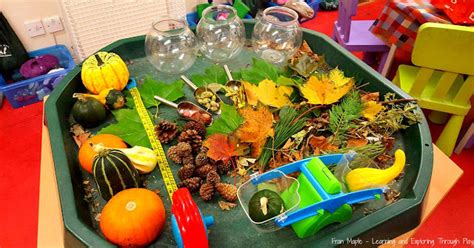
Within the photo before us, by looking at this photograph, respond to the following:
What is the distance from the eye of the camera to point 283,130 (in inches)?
35.8

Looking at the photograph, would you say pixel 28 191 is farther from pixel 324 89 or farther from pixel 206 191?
pixel 324 89

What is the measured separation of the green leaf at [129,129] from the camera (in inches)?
36.2

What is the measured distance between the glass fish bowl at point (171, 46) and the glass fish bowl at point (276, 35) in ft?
0.73

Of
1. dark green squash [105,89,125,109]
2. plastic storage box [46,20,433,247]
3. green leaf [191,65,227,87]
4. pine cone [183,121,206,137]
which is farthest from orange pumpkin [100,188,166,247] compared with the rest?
green leaf [191,65,227,87]

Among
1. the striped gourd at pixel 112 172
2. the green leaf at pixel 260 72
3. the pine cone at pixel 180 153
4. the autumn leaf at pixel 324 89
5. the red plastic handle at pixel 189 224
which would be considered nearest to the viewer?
the red plastic handle at pixel 189 224

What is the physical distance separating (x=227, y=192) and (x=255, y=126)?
188 millimetres

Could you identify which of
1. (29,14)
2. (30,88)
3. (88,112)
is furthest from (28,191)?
(29,14)

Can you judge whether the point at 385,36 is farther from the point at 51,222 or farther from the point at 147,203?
the point at 51,222

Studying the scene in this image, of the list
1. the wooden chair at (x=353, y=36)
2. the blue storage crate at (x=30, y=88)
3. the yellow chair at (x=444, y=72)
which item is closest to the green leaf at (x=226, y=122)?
the yellow chair at (x=444, y=72)

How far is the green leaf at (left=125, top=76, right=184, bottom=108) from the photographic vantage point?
105 cm

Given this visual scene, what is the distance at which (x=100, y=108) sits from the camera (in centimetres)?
97

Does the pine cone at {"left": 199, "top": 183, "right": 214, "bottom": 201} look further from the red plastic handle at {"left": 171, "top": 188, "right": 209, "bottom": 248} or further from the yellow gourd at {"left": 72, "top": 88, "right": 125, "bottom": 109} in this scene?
the yellow gourd at {"left": 72, "top": 88, "right": 125, "bottom": 109}

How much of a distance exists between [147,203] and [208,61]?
2.12 feet

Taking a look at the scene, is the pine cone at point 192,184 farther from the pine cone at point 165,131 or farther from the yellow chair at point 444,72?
the yellow chair at point 444,72
